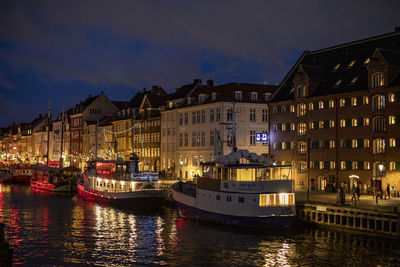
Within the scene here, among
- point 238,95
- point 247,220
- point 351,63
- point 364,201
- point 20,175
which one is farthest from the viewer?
point 20,175

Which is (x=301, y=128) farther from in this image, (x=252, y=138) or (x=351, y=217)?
(x=351, y=217)

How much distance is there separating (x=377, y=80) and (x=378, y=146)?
6906 millimetres

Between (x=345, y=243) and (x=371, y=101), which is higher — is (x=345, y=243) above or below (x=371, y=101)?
below

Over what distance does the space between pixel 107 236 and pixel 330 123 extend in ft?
103

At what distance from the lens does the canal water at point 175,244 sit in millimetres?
32781

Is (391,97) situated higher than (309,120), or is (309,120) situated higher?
(391,97)

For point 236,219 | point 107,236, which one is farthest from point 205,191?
point 107,236

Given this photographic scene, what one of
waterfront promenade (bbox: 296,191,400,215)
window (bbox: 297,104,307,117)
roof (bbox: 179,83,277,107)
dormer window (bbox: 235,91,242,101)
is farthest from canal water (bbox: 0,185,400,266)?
dormer window (bbox: 235,91,242,101)

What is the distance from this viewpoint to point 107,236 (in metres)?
41.2

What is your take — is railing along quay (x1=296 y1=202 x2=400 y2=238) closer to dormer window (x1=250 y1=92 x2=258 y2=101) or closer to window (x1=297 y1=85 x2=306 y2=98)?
window (x1=297 y1=85 x2=306 y2=98)

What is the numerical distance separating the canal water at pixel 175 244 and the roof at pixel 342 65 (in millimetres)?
22224

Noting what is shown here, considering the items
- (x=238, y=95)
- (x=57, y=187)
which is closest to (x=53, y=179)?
(x=57, y=187)

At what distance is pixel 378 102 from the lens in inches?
2160

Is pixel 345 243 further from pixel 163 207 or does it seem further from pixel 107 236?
pixel 163 207
